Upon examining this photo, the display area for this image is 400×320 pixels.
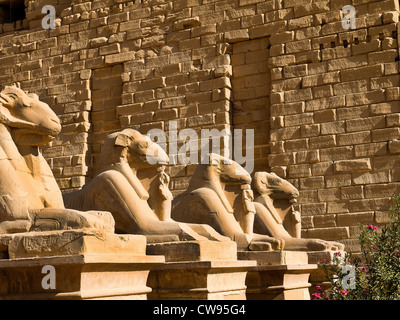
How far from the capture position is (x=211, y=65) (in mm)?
9969

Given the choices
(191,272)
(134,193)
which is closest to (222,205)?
(134,193)

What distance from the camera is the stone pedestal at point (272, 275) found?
560 centimetres

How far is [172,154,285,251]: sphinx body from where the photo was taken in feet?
18.8

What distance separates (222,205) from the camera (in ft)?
19.4

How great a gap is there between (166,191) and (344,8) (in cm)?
527

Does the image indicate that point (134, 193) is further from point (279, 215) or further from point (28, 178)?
point (279, 215)

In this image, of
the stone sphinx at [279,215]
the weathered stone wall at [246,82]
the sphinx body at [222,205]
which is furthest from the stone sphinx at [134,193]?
the weathered stone wall at [246,82]

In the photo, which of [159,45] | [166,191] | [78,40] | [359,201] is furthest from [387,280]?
[78,40]

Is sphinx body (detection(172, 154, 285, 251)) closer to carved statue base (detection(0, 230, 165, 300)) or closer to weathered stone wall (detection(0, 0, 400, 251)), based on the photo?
carved statue base (detection(0, 230, 165, 300))

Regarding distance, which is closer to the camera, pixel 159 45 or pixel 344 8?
pixel 344 8

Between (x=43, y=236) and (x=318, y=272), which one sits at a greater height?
(x=43, y=236)

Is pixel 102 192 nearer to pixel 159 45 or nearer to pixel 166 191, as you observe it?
pixel 166 191

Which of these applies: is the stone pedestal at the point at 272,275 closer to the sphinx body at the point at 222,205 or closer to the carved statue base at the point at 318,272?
the sphinx body at the point at 222,205

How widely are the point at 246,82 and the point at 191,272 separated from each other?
19.3 ft
